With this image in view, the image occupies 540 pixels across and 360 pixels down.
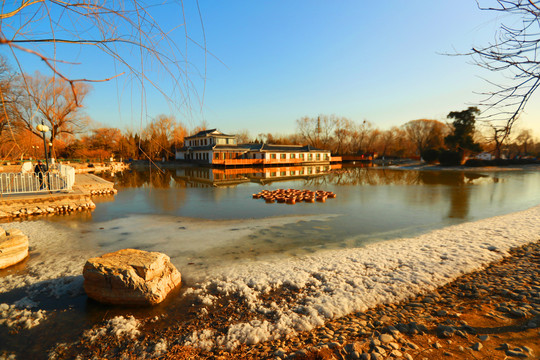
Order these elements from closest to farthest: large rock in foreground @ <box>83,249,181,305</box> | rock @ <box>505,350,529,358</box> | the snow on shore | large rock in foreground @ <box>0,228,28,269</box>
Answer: rock @ <box>505,350,529,358</box>, the snow on shore, large rock in foreground @ <box>83,249,181,305</box>, large rock in foreground @ <box>0,228,28,269</box>

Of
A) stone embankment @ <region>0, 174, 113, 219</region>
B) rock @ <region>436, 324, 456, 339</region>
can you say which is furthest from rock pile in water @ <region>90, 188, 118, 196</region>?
rock @ <region>436, 324, 456, 339</region>

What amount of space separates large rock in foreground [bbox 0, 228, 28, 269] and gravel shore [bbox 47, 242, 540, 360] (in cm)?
372

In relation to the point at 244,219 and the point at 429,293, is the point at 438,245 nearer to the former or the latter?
the point at 429,293

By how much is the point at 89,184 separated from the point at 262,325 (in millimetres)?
16847

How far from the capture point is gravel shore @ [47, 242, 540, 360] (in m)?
2.92

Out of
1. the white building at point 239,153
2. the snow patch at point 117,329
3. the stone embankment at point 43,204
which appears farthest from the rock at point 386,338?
the white building at point 239,153

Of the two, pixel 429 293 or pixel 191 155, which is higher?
pixel 191 155

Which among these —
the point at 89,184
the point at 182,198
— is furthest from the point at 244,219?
the point at 89,184

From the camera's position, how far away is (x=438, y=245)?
22.8 feet

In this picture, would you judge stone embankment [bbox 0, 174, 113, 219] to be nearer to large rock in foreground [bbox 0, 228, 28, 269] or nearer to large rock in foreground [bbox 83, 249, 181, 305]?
large rock in foreground [bbox 0, 228, 28, 269]

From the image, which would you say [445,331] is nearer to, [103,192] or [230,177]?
[103,192]

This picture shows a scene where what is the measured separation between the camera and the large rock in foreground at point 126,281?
13.9ft

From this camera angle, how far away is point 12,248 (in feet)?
18.8

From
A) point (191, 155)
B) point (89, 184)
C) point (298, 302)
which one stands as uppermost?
point (191, 155)
